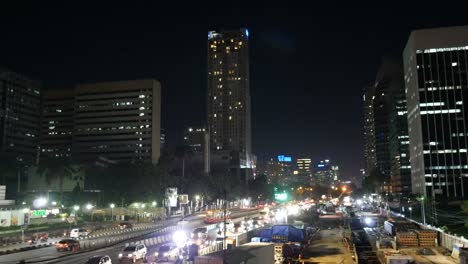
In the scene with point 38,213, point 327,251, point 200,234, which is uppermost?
point 38,213

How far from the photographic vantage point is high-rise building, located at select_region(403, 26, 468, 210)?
14388 cm

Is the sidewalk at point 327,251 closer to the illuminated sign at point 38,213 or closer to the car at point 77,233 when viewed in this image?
the car at point 77,233

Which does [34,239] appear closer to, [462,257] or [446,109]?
[462,257]

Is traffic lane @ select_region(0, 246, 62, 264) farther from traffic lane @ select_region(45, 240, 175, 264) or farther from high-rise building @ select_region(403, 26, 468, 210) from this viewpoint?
high-rise building @ select_region(403, 26, 468, 210)

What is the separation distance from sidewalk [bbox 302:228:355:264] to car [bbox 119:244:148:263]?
1465 cm

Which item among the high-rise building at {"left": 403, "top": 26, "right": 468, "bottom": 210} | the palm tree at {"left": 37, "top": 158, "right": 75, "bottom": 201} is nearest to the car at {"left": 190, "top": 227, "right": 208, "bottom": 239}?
the palm tree at {"left": 37, "top": 158, "right": 75, "bottom": 201}

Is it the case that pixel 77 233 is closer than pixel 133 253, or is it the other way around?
pixel 133 253

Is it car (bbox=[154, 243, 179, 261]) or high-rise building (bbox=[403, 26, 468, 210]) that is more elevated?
high-rise building (bbox=[403, 26, 468, 210])

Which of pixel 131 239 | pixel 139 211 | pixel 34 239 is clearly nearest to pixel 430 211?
pixel 139 211

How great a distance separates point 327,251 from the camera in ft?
159

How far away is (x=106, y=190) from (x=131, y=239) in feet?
180

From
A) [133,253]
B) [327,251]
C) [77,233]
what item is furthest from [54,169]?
[327,251]

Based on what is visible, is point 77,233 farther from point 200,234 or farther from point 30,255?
point 200,234

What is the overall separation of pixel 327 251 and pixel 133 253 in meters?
21.5
